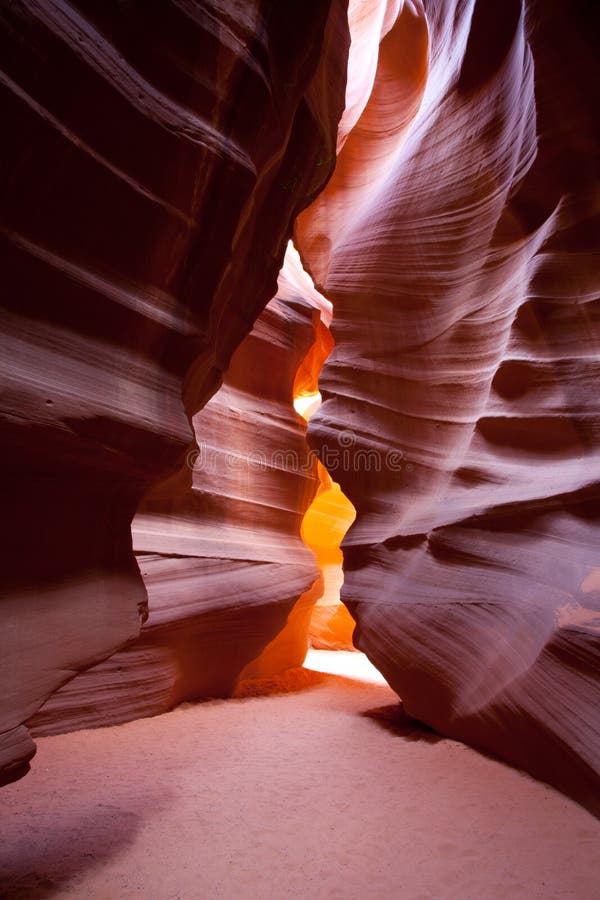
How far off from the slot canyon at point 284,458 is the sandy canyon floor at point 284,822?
0.03 metres

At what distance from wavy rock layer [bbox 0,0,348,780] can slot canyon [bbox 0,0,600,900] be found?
2 cm

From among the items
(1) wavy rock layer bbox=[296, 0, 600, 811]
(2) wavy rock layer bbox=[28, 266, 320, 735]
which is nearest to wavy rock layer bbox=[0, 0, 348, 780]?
(2) wavy rock layer bbox=[28, 266, 320, 735]

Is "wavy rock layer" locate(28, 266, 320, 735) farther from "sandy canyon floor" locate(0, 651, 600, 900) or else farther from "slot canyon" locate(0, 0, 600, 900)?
"sandy canyon floor" locate(0, 651, 600, 900)

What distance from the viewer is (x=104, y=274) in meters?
3.04

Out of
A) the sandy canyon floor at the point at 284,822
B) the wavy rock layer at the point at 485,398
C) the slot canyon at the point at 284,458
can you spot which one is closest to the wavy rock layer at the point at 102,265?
the slot canyon at the point at 284,458

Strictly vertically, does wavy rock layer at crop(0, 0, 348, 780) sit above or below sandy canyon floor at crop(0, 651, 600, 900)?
above

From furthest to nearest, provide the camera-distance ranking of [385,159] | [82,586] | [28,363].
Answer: [385,159] → [82,586] → [28,363]

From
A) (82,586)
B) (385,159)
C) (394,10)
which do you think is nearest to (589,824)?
(82,586)

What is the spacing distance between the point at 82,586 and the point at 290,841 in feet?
6.28

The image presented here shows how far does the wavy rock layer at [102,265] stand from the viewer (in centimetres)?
259

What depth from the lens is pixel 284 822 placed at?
11.7ft

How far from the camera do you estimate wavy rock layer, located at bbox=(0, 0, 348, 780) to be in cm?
259

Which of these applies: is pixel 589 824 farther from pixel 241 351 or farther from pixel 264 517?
pixel 241 351

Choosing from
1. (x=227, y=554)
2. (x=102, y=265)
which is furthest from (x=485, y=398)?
(x=102, y=265)
